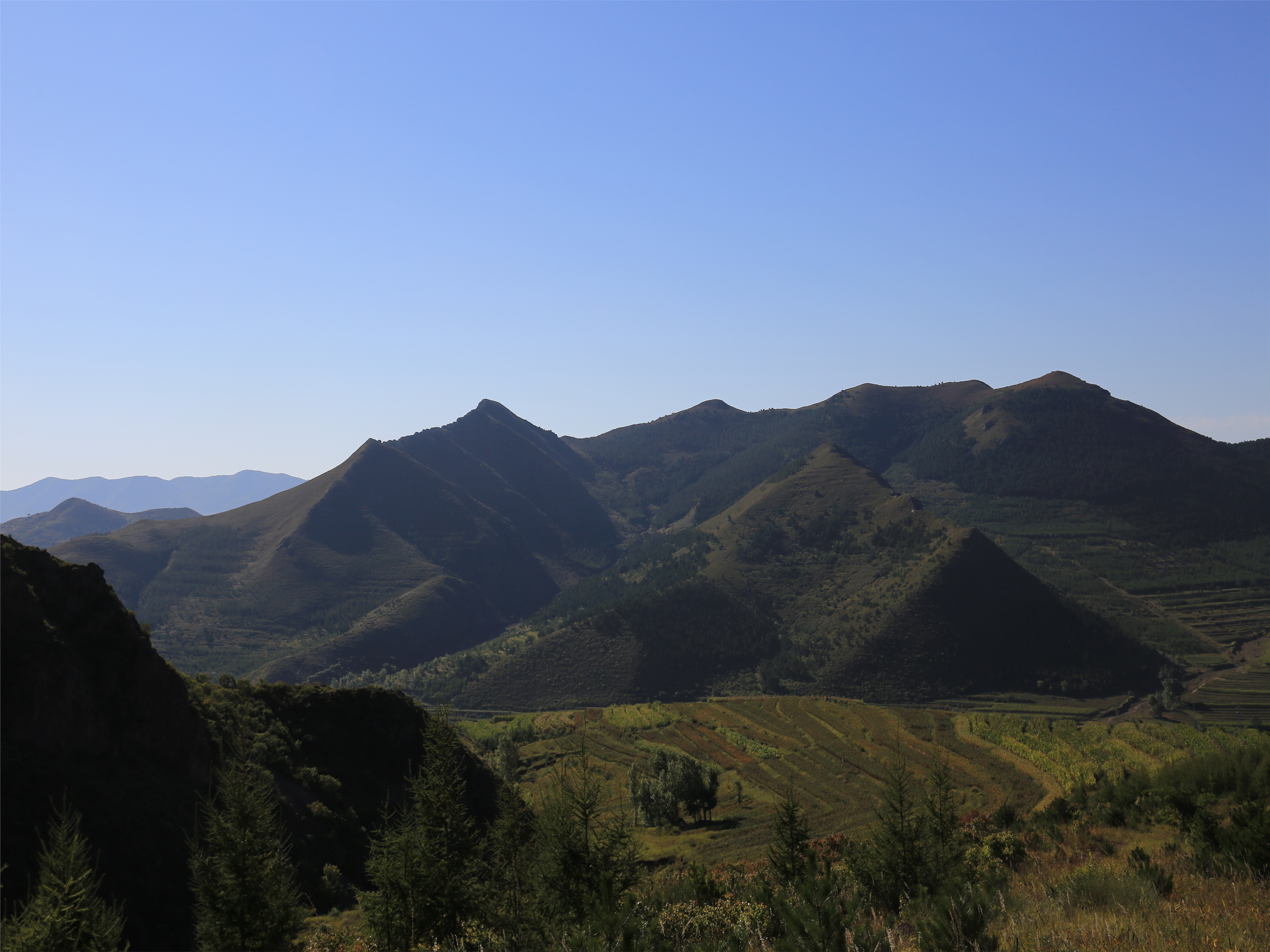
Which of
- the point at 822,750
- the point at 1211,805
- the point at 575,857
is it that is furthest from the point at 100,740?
the point at 822,750

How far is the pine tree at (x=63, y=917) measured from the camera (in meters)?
18.5

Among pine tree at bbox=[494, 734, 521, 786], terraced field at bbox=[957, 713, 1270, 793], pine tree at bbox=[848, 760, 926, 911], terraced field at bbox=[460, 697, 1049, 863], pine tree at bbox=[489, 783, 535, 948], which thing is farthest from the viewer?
pine tree at bbox=[494, 734, 521, 786]

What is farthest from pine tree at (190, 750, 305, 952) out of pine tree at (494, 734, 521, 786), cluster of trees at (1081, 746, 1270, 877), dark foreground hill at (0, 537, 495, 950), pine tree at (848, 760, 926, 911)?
pine tree at (494, 734, 521, 786)

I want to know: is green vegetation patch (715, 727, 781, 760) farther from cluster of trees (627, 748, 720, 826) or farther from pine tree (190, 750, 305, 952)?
pine tree (190, 750, 305, 952)

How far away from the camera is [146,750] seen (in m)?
39.6

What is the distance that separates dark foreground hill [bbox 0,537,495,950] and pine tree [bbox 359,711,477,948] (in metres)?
11.4

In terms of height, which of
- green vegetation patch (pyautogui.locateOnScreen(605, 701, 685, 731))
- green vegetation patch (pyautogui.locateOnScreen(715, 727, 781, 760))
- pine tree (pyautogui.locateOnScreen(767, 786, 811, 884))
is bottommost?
green vegetation patch (pyautogui.locateOnScreen(605, 701, 685, 731))

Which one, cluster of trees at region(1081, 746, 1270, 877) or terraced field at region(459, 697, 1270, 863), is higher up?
cluster of trees at region(1081, 746, 1270, 877)

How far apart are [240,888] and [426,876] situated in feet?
18.4

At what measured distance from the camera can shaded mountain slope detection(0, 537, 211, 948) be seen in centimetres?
3058

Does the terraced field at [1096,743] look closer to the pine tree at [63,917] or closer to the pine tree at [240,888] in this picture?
the pine tree at [240,888]

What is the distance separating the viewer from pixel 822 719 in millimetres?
113562

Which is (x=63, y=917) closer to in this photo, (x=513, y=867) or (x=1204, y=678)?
(x=513, y=867)

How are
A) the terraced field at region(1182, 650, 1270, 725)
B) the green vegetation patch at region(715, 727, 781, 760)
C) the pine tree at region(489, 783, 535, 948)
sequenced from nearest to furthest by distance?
the pine tree at region(489, 783, 535, 948)
the green vegetation patch at region(715, 727, 781, 760)
the terraced field at region(1182, 650, 1270, 725)
